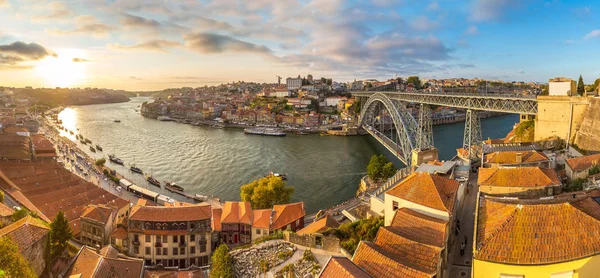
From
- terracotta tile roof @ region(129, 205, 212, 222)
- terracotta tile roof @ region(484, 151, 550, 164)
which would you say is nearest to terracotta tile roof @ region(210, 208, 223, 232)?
terracotta tile roof @ region(129, 205, 212, 222)

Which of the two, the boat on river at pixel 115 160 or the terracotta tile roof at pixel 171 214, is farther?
the boat on river at pixel 115 160

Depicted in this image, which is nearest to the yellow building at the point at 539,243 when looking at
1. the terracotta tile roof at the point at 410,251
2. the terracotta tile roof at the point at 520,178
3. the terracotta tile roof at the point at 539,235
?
the terracotta tile roof at the point at 539,235

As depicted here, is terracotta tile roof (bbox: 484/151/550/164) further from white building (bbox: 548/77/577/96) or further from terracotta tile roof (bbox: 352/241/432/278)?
terracotta tile roof (bbox: 352/241/432/278)

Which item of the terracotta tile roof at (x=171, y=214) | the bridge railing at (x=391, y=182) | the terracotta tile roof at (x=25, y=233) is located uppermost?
the bridge railing at (x=391, y=182)

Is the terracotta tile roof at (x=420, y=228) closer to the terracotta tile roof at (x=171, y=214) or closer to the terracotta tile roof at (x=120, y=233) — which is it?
the terracotta tile roof at (x=171, y=214)

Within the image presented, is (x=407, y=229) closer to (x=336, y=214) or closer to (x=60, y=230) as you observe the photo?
(x=336, y=214)

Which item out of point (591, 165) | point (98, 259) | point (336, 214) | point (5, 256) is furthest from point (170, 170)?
point (591, 165)
